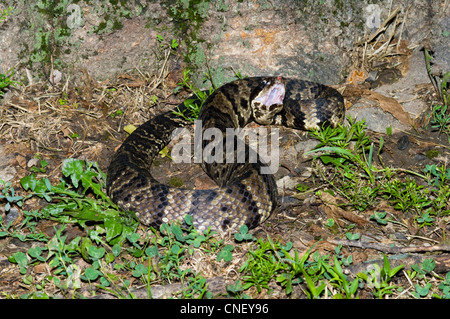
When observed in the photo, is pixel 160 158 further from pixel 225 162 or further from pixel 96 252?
pixel 96 252

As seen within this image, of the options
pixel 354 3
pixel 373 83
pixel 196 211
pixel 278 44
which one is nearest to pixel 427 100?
pixel 373 83

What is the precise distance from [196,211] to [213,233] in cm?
34

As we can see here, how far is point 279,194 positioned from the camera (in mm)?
5262

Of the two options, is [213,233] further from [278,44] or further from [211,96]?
[278,44]

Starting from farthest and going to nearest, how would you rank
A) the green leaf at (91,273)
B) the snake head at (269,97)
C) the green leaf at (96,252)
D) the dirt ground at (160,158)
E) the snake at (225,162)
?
1. the snake head at (269,97)
2. the snake at (225,162)
3. the dirt ground at (160,158)
4. the green leaf at (96,252)
5. the green leaf at (91,273)

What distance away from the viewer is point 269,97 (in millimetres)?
6594

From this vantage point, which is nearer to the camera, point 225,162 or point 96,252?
point 96,252
